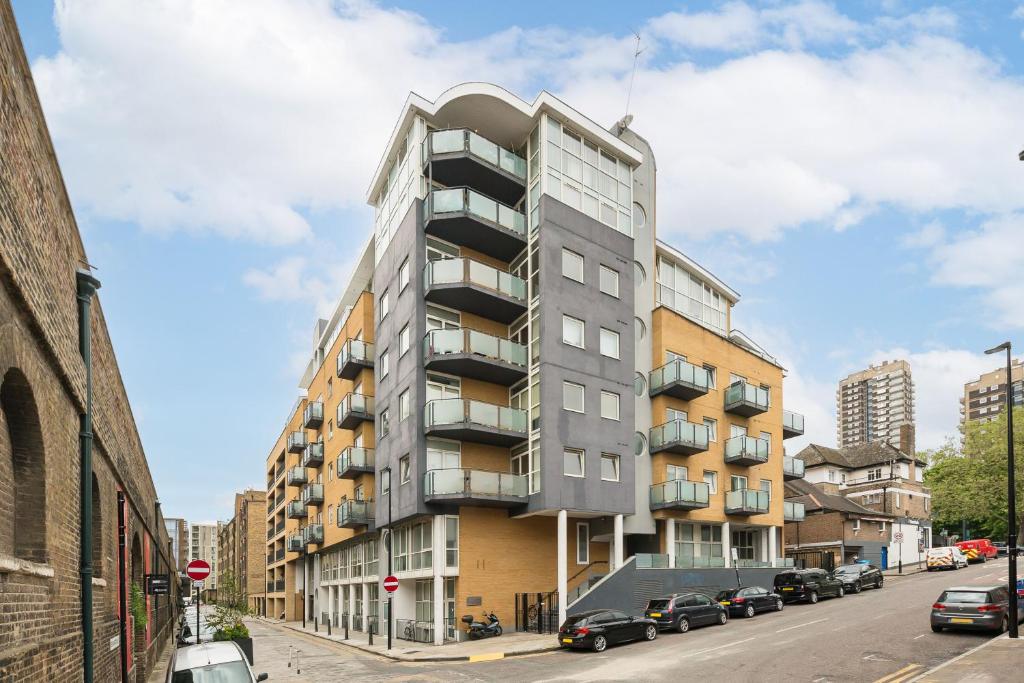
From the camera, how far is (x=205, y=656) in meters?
15.2

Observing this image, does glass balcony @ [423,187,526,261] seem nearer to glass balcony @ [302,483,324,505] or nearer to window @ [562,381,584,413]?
window @ [562,381,584,413]

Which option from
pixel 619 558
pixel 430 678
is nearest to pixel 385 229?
pixel 619 558

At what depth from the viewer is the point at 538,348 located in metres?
33.4

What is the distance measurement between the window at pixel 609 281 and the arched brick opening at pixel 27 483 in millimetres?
28020

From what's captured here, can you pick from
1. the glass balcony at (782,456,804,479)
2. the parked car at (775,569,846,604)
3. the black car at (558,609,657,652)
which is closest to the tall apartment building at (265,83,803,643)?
the parked car at (775,569,846,604)

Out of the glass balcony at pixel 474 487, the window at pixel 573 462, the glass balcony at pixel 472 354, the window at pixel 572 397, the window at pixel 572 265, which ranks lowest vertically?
the glass balcony at pixel 474 487

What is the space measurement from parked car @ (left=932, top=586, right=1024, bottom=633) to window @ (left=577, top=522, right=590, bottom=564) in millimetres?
14630

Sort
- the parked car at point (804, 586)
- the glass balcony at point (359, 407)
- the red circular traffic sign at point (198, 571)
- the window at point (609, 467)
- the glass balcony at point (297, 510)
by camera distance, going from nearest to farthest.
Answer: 1. the red circular traffic sign at point (198, 571)
2. the window at point (609, 467)
3. the parked car at point (804, 586)
4. the glass balcony at point (359, 407)
5. the glass balcony at point (297, 510)

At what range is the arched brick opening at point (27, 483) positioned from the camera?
923cm

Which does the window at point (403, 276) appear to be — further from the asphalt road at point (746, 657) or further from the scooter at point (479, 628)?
the asphalt road at point (746, 657)

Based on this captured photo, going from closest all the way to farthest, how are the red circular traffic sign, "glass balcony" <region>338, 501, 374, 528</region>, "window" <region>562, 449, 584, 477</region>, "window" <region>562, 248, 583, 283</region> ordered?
the red circular traffic sign
"window" <region>562, 449, 584, 477</region>
"window" <region>562, 248, 583, 283</region>
"glass balcony" <region>338, 501, 374, 528</region>

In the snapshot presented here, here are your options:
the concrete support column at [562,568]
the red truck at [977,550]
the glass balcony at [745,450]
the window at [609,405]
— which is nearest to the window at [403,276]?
the window at [609,405]

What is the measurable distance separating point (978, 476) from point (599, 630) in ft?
197

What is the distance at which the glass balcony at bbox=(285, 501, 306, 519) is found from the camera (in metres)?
57.7
